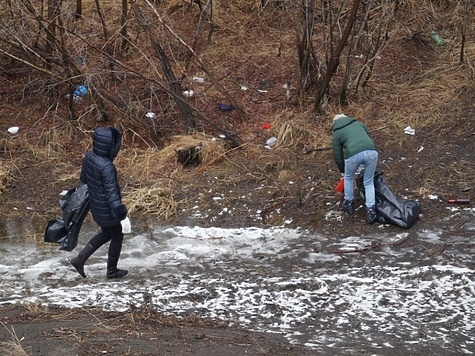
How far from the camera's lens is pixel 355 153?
7.88 meters

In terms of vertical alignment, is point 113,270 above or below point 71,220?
below

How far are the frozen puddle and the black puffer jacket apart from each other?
0.79m

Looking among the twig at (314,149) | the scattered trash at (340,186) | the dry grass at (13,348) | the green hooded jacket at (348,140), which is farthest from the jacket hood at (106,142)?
the twig at (314,149)

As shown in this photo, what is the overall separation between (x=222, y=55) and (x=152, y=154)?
12.0 feet

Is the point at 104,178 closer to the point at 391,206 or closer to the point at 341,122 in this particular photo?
the point at 341,122

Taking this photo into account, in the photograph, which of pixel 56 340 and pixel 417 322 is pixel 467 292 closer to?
pixel 417 322

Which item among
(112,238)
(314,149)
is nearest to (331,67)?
(314,149)

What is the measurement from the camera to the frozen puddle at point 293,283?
6.12 metres

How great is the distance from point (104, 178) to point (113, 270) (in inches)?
43.6

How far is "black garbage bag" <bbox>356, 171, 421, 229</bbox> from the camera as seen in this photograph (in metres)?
8.04

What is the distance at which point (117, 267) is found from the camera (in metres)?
7.56

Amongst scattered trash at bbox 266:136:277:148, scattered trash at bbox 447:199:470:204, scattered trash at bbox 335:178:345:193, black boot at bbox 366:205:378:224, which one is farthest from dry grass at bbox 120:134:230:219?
scattered trash at bbox 447:199:470:204

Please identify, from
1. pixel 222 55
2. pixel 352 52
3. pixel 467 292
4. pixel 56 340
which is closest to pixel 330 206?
pixel 467 292

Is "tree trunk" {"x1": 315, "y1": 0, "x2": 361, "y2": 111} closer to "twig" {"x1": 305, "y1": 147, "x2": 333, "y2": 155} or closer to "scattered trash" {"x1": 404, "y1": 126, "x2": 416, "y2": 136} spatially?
"twig" {"x1": 305, "y1": 147, "x2": 333, "y2": 155}
